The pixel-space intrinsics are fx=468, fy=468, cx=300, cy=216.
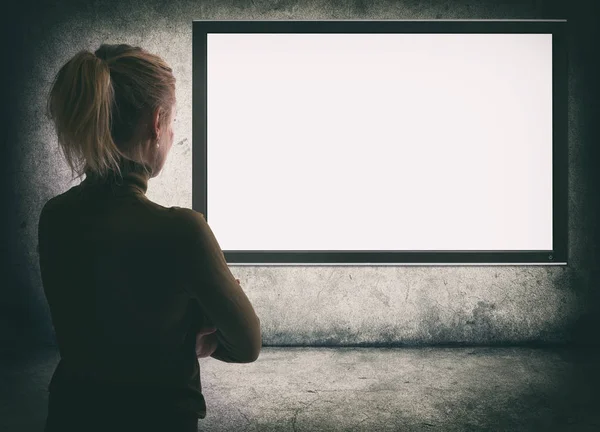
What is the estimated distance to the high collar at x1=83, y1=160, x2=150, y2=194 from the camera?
723 millimetres

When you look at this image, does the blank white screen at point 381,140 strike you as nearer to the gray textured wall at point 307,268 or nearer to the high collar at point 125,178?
the gray textured wall at point 307,268

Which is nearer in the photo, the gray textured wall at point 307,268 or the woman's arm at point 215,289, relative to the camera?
the woman's arm at point 215,289

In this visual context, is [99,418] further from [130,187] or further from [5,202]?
[5,202]

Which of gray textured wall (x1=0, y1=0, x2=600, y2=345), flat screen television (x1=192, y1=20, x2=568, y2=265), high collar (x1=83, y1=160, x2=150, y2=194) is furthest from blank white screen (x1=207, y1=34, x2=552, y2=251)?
high collar (x1=83, y1=160, x2=150, y2=194)

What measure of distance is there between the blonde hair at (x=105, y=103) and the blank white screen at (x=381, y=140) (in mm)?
2288

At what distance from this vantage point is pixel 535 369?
2.69 meters

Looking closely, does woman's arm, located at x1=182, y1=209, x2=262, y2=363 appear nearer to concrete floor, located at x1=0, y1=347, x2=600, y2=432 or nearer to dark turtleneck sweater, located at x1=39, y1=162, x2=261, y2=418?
dark turtleneck sweater, located at x1=39, y1=162, x2=261, y2=418

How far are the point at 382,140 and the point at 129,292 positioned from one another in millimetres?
2552

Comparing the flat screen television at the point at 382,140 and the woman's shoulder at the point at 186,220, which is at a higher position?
the flat screen television at the point at 382,140

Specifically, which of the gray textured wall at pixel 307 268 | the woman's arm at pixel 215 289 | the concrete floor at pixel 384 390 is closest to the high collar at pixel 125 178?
the woman's arm at pixel 215 289

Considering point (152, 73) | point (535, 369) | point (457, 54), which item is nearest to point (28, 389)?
point (152, 73)

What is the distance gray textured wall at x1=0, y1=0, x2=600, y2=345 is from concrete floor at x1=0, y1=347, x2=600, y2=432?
17 cm

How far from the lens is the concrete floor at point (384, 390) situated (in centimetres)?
206

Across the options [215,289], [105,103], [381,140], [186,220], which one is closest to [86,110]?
[105,103]
